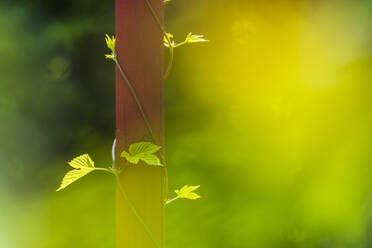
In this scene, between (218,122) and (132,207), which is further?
(218,122)

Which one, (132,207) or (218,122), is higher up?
(218,122)

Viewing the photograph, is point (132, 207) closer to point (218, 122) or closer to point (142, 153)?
point (142, 153)

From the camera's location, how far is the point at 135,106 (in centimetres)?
55

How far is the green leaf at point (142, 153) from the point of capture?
0.52m

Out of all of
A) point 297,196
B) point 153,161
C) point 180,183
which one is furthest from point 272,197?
point 153,161

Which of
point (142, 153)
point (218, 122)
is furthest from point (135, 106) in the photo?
point (218, 122)

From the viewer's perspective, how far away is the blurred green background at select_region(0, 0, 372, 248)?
3.11 feet

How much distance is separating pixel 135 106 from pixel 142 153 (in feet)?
0.24

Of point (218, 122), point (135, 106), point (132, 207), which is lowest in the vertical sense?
point (132, 207)

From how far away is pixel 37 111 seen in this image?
A: 3.12 ft

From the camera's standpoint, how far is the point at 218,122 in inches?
40.2

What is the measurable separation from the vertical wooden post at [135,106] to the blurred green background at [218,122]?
0.42 m

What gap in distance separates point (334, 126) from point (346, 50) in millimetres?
230

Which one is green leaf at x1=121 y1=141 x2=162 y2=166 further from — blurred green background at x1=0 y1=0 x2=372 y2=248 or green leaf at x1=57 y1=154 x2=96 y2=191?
blurred green background at x1=0 y1=0 x2=372 y2=248
